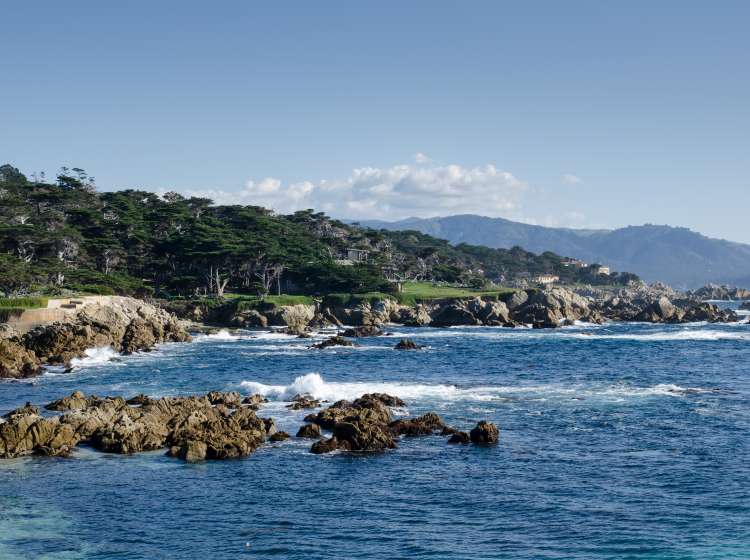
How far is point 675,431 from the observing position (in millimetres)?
40938

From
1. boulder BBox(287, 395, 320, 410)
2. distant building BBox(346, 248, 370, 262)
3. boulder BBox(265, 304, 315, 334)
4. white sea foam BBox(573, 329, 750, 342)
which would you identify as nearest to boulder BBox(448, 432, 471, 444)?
boulder BBox(287, 395, 320, 410)

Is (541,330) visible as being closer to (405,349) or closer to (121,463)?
(405,349)

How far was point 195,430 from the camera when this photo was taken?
3809 centimetres

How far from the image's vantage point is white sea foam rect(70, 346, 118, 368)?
233ft

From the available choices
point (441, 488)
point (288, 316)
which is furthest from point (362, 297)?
point (441, 488)

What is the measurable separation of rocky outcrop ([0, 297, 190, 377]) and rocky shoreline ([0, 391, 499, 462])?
2534 centimetres

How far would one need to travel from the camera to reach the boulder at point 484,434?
3797 centimetres

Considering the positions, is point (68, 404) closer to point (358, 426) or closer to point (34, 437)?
point (34, 437)

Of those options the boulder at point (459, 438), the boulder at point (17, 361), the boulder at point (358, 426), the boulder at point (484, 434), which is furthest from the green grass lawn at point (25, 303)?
the boulder at point (484, 434)

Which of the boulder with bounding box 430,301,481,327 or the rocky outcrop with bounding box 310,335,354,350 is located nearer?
the rocky outcrop with bounding box 310,335,354,350

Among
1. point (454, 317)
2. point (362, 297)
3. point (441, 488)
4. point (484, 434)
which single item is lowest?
point (441, 488)

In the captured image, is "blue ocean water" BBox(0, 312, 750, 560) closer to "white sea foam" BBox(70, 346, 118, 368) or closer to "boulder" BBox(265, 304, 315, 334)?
"white sea foam" BBox(70, 346, 118, 368)

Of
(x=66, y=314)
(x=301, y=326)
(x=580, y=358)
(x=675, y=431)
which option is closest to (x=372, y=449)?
(x=675, y=431)

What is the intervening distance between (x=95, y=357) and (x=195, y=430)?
4257 cm
